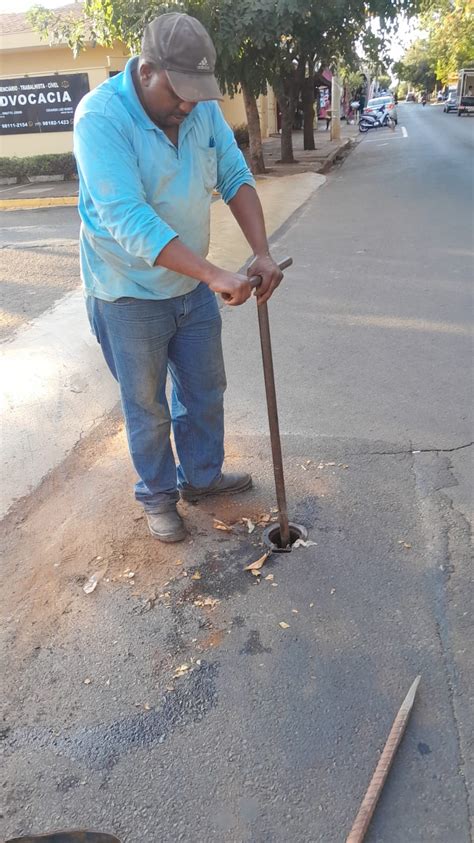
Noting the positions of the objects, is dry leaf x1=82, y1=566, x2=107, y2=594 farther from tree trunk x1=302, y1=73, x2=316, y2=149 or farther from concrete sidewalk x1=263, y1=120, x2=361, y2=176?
tree trunk x1=302, y1=73, x2=316, y2=149

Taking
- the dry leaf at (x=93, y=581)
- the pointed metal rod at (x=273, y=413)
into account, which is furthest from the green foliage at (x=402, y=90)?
the dry leaf at (x=93, y=581)

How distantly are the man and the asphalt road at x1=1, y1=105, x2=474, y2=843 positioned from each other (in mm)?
470

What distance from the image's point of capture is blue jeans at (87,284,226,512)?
2.66 m

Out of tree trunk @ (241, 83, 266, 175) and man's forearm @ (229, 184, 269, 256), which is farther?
tree trunk @ (241, 83, 266, 175)

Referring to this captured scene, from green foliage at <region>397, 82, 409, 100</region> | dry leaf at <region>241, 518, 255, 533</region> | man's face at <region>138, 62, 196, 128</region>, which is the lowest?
green foliage at <region>397, 82, 409, 100</region>

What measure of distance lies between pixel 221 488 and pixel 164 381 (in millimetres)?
725

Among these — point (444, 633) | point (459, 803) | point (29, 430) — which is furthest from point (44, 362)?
point (459, 803)

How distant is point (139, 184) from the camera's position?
2268mm

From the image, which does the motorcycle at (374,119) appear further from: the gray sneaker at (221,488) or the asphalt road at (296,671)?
the gray sneaker at (221,488)

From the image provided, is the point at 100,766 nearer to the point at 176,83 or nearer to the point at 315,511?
the point at 315,511

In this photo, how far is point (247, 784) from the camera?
6.34ft

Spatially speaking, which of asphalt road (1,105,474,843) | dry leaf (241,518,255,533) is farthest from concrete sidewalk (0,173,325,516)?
dry leaf (241,518,255,533)

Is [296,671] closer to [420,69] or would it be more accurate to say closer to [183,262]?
[183,262]

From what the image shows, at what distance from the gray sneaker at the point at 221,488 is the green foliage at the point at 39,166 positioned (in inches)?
634
